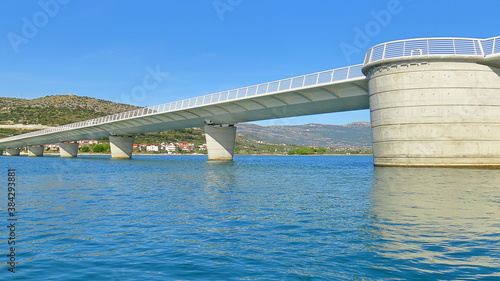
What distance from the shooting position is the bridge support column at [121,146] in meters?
89.9

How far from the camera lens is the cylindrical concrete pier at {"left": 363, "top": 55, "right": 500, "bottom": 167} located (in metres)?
34.8

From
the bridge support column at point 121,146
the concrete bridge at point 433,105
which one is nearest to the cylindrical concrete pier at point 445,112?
the concrete bridge at point 433,105

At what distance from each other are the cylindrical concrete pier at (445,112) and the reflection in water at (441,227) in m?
17.7

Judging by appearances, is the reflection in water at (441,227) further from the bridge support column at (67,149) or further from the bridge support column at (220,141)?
the bridge support column at (67,149)

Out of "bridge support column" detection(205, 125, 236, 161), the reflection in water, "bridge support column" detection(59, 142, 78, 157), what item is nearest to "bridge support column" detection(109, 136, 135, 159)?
"bridge support column" detection(59, 142, 78, 157)

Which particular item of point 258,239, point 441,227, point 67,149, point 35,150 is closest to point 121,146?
point 67,149

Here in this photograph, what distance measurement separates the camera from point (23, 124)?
183 meters

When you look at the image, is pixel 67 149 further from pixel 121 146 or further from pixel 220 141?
pixel 220 141

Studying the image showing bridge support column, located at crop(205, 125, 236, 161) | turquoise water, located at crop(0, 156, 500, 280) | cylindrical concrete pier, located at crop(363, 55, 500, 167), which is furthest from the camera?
bridge support column, located at crop(205, 125, 236, 161)

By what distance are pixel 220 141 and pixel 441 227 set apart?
58139mm

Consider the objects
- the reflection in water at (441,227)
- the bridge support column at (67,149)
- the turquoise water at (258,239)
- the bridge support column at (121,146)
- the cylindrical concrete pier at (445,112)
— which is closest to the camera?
the turquoise water at (258,239)

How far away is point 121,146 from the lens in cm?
9056

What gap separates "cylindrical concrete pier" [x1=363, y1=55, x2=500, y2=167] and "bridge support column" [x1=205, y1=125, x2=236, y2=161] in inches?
1374

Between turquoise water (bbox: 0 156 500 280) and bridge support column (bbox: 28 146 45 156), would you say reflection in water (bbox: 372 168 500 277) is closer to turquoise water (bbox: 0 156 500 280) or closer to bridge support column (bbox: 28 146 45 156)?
turquoise water (bbox: 0 156 500 280)
